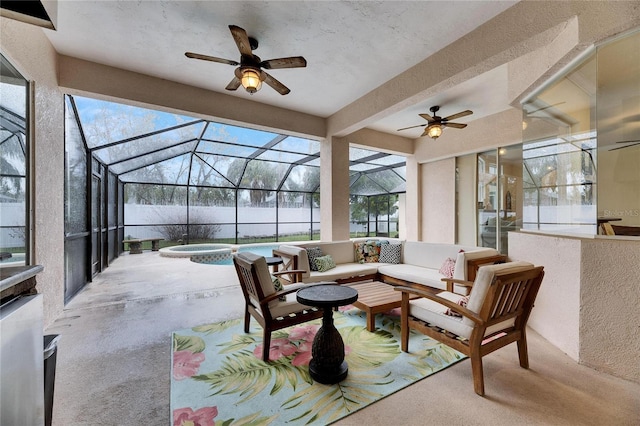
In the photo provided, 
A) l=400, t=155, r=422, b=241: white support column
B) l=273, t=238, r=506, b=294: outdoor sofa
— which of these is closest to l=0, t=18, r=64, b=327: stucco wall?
l=273, t=238, r=506, b=294: outdoor sofa

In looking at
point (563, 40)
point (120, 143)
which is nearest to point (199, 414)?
point (563, 40)

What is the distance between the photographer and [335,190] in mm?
5195

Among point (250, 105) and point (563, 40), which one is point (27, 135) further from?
point (563, 40)

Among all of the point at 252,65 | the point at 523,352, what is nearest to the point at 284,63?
the point at 252,65

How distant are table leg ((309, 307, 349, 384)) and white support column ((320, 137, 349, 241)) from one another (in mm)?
3081

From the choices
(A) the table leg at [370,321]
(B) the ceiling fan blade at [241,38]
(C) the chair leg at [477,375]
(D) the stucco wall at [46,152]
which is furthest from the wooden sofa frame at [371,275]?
(D) the stucco wall at [46,152]

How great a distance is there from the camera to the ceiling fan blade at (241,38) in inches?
87.9

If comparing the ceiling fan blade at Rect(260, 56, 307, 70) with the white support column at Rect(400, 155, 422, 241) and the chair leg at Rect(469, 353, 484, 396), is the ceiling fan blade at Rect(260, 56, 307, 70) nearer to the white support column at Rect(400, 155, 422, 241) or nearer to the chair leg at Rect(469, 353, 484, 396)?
the chair leg at Rect(469, 353, 484, 396)

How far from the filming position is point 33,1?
1086mm

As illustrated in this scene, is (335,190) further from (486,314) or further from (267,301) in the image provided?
(486,314)

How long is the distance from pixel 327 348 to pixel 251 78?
8.81 ft

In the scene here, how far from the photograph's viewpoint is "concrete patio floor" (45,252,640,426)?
5.46ft

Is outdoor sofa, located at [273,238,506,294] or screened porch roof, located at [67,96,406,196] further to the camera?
screened porch roof, located at [67,96,406,196]

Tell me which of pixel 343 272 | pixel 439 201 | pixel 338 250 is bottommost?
pixel 343 272
